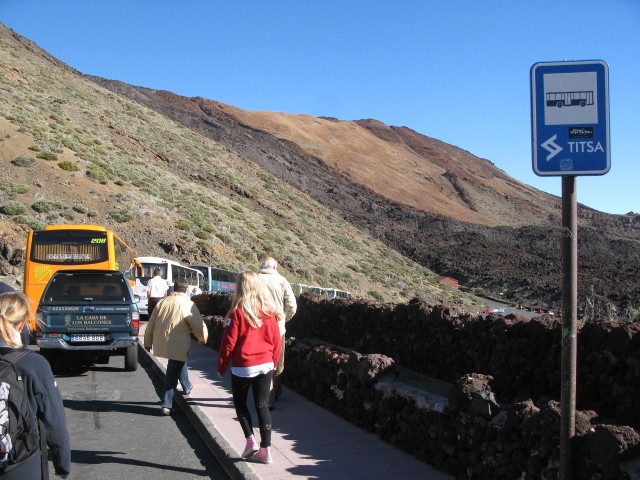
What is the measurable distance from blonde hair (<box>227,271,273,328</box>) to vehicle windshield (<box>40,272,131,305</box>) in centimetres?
701

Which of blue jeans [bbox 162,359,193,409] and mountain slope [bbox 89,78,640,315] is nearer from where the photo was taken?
blue jeans [bbox 162,359,193,409]

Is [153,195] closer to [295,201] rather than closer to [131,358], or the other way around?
[295,201]

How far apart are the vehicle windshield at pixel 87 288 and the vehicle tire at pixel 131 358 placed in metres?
0.89

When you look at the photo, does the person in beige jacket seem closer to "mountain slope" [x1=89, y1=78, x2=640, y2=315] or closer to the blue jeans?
the blue jeans

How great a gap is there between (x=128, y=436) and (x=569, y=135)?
600 centimetres

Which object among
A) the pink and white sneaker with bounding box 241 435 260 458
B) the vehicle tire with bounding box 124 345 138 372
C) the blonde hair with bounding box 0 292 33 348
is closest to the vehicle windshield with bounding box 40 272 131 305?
the vehicle tire with bounding box 124 345 138 372

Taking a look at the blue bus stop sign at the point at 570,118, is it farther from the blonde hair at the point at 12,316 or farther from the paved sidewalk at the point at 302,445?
the paved sidewalk at the point at 302,445

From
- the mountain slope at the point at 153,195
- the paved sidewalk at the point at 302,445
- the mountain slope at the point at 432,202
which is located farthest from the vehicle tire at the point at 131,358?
the mountain slope at the point at 432,202

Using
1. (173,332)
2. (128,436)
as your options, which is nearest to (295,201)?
(173,332)

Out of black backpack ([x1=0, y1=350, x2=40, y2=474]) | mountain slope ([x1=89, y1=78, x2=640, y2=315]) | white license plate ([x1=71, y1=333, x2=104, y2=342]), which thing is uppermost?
mountain slope ([x1=89, y1=78, x2=640, y2=315])

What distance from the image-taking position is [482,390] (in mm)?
5348

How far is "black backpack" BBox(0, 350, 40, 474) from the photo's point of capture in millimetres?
3201

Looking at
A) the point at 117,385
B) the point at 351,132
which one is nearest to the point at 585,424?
the point at 117,385

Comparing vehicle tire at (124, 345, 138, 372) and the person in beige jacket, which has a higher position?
the person in beige jacket
